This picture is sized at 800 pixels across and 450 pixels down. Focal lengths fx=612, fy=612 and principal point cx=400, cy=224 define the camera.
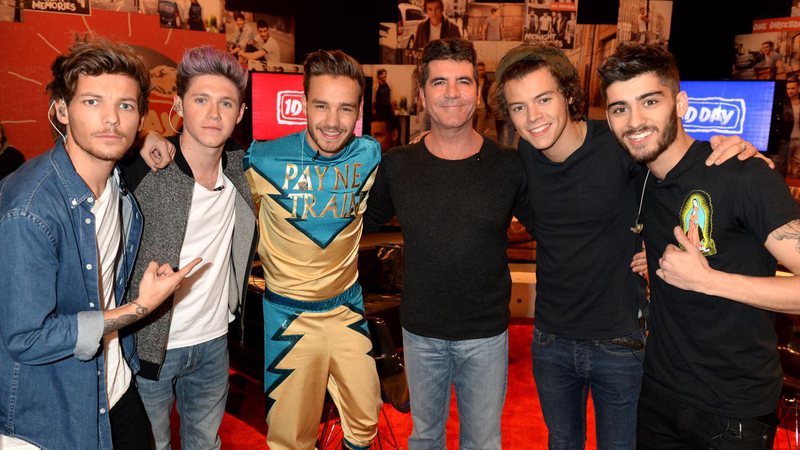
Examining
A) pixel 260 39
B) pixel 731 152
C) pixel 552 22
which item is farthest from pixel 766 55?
pixel 731 152

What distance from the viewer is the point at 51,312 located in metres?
1.64

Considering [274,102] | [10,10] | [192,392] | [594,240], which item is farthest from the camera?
[274,102]

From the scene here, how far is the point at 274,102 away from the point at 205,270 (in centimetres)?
498

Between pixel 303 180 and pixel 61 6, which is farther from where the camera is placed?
pixel 61 6

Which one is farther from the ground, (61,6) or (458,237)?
(61,6)

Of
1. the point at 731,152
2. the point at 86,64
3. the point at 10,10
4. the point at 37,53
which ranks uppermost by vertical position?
the point at 10,10

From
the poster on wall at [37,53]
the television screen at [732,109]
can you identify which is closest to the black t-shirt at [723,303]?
the poster on wall at [37,53]

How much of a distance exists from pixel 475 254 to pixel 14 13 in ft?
17.3

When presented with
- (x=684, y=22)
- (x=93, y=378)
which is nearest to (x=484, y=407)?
(x=93, y=378)

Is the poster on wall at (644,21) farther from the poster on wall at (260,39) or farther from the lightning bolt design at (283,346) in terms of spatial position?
the lightning bolt design at (283,346)

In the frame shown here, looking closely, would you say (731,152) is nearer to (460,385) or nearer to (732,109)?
(460,385)

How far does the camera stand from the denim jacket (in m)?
1.59

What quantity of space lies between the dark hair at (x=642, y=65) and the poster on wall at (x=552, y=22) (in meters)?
6.15

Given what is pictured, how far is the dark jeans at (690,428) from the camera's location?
72.6 inches
